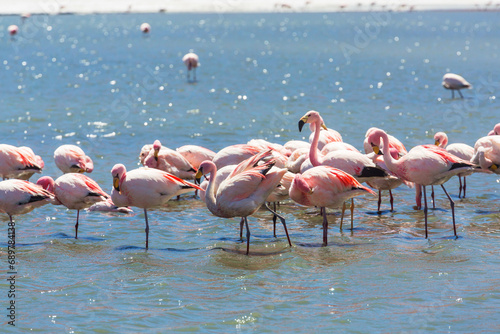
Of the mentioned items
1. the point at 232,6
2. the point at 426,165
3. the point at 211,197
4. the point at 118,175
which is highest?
the point at 232,6

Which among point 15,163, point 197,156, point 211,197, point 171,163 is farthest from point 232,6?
point 211,197

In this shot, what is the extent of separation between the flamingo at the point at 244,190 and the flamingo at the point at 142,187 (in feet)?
1.70

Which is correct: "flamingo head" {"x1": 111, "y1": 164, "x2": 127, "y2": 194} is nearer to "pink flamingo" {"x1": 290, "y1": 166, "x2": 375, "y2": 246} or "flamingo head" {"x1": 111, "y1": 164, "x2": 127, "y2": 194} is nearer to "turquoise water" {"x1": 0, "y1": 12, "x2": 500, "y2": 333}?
"turquoise water" {"x1": 0, "y1": 12, "x2": 500, "y2": 333}

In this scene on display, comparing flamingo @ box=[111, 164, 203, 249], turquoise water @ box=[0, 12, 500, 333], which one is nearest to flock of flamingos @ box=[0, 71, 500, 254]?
flamingo @ box=[111, 164, 203, 249]

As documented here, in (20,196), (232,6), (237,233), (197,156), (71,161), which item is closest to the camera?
(20,196)

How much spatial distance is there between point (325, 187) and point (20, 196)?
3.37 meters

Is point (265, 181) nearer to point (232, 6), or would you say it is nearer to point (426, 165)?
point (426, 165)

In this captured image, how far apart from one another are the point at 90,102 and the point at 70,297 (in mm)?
14387

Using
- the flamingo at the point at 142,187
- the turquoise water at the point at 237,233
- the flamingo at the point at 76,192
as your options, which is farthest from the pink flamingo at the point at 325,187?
the flamingo at the point at 76,192

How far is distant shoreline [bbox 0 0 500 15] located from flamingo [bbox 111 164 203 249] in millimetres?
66223

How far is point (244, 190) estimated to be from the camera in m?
7.45

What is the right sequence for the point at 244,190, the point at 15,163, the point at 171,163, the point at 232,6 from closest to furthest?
1. the point at 244,190
2. the point at 15,163
3. the point at 171,163
4. the point at 232,6

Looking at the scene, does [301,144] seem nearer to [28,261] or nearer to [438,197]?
[438,197]

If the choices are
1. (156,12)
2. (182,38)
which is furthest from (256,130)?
A: (156,12)
